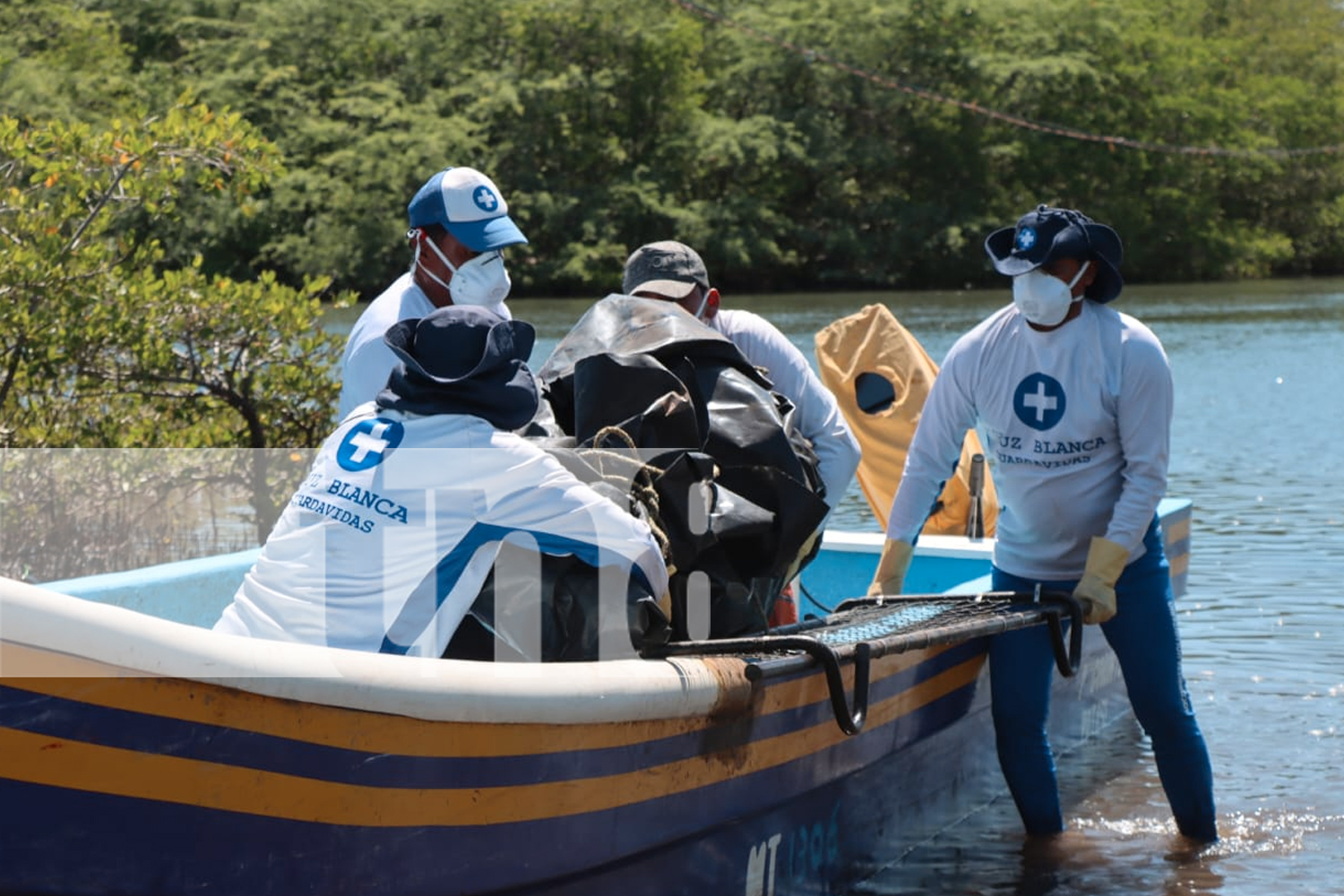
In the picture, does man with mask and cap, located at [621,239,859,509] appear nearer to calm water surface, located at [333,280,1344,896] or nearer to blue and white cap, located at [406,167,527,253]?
blue and white cap, located at [406,167,527,253]

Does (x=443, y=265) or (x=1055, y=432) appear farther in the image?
(x=1055, y=432)

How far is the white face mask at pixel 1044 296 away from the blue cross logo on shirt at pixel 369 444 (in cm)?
205

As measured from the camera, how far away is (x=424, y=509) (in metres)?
3.43

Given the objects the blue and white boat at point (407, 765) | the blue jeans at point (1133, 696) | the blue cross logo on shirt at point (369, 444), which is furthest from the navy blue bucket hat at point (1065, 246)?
the blue cross logo on shirt at point (369, 444)

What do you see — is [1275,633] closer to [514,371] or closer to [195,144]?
[195,144]

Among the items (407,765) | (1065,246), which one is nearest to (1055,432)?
(1065,246)

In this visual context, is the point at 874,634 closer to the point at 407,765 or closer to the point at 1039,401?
the point at 1039,401

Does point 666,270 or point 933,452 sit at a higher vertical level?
point 666,270

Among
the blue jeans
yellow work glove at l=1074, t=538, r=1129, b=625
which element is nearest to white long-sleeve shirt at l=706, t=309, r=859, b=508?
yellow work glove at l=1074, t=538, r=1129, b=625

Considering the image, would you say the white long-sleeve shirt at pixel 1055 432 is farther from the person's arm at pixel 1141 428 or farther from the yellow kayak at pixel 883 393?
the yellow kayak at pixel 883 393

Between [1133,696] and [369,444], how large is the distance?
2.63 m

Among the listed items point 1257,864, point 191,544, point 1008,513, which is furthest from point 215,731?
point 191,544

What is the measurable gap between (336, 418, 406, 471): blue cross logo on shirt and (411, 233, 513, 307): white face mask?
1.23m

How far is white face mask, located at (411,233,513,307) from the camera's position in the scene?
470cm
